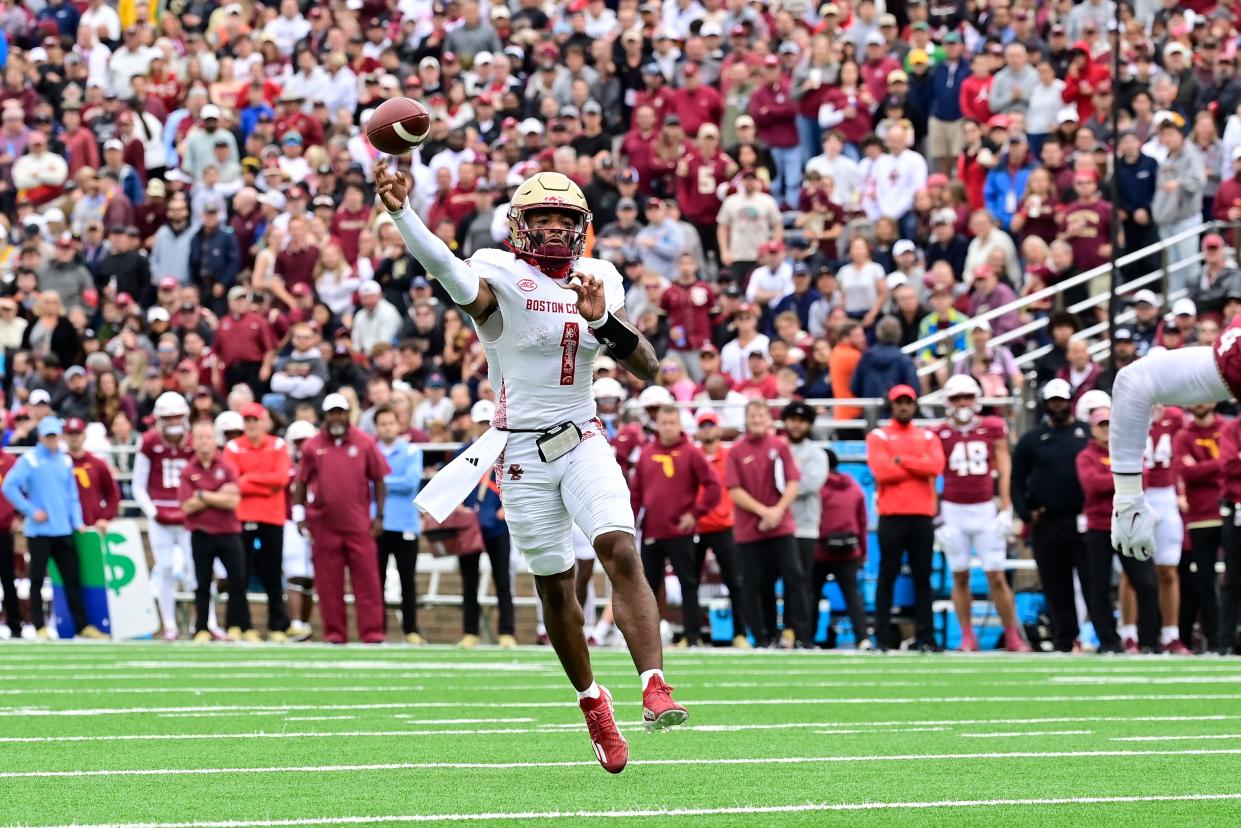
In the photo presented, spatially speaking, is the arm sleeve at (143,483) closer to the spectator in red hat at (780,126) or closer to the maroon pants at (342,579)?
the maroon pants at (342,579)

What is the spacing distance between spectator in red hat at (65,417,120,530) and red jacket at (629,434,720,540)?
16.2ft

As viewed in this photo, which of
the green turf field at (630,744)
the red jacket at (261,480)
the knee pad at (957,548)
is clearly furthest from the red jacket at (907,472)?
the red jacket at (261,480)

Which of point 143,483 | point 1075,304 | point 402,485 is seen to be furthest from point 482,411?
point 1075,304

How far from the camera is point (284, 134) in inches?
983

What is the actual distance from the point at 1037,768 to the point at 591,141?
15743 millimetres

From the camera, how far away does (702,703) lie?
10312 millimetres

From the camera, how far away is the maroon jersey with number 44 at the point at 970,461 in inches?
640

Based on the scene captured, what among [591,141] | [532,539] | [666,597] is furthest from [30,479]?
[532,539]

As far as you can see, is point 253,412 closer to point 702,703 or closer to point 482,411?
point 482,411

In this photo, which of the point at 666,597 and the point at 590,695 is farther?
the point at 666,597

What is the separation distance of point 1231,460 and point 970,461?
6.44ft

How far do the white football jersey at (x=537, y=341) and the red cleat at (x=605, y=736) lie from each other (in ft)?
3.15

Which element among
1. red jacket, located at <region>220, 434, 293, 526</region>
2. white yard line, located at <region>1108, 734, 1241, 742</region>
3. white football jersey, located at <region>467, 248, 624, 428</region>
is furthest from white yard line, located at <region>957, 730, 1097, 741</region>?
red jacket, located at <region>220, 434, 293, 526</region>

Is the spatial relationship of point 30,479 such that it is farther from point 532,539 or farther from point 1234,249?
point 532,539
